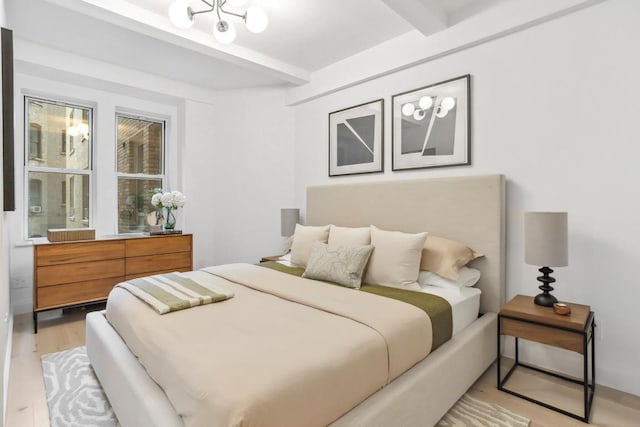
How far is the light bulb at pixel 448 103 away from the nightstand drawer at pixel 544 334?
5.59ft

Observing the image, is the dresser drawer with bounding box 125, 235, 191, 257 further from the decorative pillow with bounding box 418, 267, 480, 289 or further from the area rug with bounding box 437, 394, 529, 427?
the area rug with bounding box 437, 394, 529, 427

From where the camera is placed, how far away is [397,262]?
7.91 ft

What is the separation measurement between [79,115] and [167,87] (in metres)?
1.06

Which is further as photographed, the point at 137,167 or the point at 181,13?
the point at 137,167

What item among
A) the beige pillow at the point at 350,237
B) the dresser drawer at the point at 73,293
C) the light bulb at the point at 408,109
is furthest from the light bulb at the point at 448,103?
the dresser drawer at the point at 73,293

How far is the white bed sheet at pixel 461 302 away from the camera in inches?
85.0

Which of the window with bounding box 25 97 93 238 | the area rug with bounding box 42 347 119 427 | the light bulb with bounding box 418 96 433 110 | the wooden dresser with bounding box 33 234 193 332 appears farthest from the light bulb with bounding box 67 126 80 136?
the light bulb with bounding box 418 96 433 110

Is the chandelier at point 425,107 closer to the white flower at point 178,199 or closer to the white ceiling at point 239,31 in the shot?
the white ceiling at point 239,31

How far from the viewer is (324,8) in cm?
263

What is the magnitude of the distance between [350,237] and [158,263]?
92.1 inches

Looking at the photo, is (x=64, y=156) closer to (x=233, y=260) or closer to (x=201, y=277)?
(x=233, y=260)

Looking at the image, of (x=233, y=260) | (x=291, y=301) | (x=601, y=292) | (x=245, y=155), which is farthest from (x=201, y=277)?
(x=601, y=292)

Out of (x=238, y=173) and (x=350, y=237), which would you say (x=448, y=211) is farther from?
(x=238, y=173)

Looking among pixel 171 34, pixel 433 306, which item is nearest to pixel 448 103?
pixel 433 306
